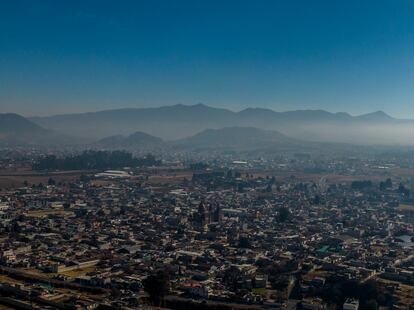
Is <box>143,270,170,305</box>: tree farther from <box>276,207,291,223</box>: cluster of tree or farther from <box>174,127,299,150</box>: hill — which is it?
<box>174,127,299,150</box>: hill

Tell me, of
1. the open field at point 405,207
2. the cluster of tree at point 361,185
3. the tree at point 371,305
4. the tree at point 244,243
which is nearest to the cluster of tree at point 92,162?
the cluster of tree at point 361,185

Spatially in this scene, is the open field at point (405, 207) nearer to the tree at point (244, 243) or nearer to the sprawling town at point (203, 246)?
the sprawling town at point (203, 246)

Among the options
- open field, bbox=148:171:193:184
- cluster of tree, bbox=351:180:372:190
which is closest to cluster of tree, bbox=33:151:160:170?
open field, bbox=148:171:193:184

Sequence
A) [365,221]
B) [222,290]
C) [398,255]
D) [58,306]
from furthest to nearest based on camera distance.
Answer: [365,221], [398,255], [222,290], [58,306]

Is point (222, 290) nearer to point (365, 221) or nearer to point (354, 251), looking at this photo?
point (354, 251)

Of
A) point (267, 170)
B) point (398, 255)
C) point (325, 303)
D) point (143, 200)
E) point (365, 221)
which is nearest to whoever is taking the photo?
point (325, 303)

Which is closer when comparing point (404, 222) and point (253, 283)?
point (253, 283)

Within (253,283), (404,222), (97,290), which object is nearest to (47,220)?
(97,290)
